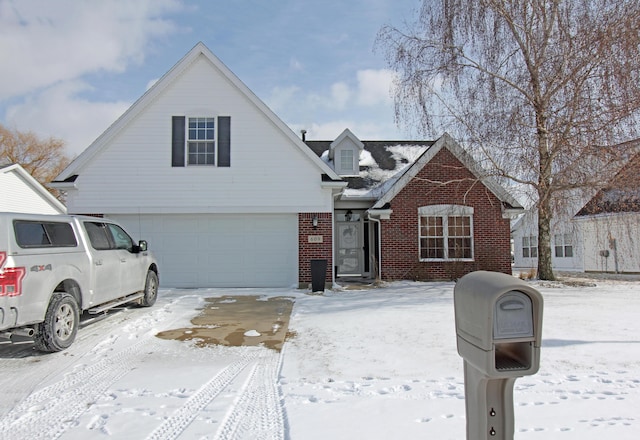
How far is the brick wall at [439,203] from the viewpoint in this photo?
15.1 m

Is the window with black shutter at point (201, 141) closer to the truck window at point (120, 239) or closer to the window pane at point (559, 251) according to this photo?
the truck window at point (120, 239)

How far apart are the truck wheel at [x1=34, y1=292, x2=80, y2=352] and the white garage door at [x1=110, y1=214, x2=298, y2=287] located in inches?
266

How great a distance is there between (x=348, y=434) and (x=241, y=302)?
24.4 feet

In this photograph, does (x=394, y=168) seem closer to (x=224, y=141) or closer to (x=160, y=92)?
(x=224, y=141)

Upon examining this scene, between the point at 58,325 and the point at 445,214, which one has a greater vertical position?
the point at 445,214

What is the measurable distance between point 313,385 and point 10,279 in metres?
3.82

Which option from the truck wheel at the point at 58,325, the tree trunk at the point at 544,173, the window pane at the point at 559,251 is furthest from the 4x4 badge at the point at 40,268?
the window pane at the point at 559,251

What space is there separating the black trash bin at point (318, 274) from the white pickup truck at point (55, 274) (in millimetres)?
5068

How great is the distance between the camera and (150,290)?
10047mm

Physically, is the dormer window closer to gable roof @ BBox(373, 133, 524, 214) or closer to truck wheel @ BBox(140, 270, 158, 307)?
gable roof @ BBox(373, 133, 524, 214)

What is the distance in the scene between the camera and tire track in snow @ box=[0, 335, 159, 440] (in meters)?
4.02

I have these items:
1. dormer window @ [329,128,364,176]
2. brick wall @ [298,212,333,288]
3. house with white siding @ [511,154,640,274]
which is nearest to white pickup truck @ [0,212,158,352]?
brick wall @ [298,212,333,288]

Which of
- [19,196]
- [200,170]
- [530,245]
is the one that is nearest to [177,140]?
[200,170]

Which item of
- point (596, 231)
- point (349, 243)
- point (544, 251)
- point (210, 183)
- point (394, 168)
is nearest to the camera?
point (210, 183)
